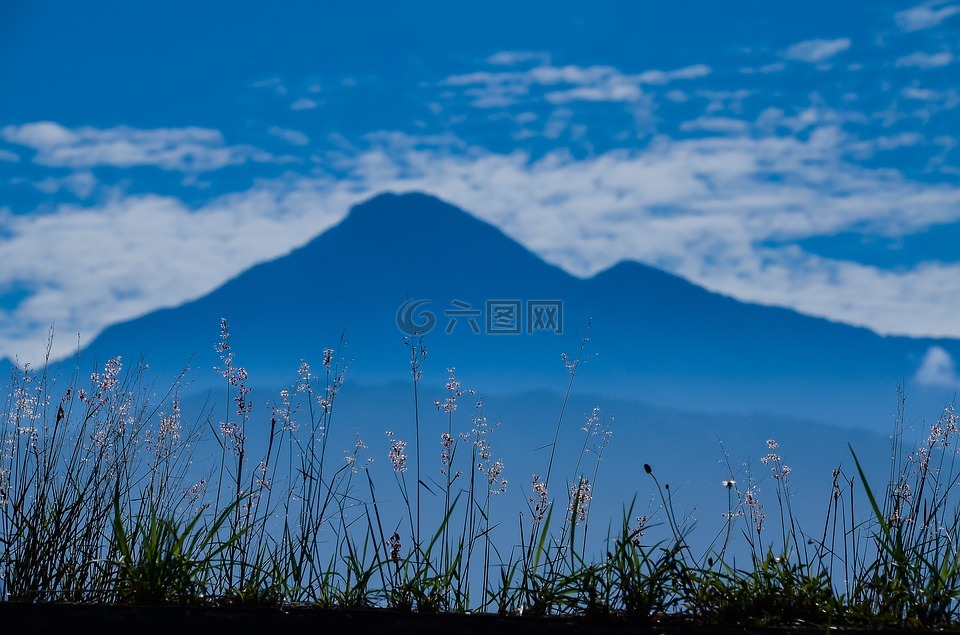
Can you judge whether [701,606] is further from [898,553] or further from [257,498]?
[257,498]

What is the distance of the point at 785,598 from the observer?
249 cm

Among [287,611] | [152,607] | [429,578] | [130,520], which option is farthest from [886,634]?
[130,520]

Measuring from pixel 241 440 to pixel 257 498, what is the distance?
22 centimetres

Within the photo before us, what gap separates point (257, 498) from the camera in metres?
2.78

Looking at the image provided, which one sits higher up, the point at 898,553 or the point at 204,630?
the point at 898,553

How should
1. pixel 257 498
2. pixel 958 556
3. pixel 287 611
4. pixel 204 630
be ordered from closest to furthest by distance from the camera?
1. pixel 204 630
2. pixel 287 611
3. pixel 958 556
4. pixel 257 498

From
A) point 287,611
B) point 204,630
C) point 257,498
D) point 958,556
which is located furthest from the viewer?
Result: point 257,498

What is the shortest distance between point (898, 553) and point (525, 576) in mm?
1190

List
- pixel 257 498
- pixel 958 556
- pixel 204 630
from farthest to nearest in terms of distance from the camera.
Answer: pixel 257 498, pixel 958 556, pixel 204 630

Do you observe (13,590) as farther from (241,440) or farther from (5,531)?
(241,440)

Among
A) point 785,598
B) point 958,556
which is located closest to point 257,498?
point 785,598

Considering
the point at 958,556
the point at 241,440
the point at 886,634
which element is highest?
the point at 241,440

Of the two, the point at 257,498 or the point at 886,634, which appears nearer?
the point at 886,634

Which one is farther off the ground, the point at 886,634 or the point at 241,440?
the point at 241,440
